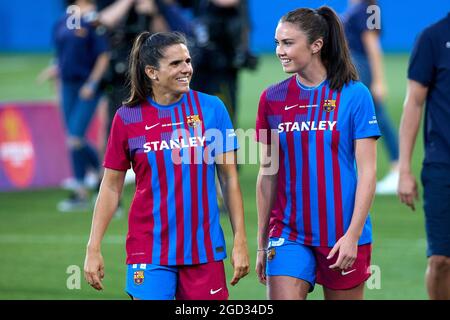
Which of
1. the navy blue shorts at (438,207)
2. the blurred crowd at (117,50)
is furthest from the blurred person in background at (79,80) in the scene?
the navy blue shorts at (438,207)

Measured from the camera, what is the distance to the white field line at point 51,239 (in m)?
10.7

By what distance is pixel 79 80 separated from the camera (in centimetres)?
1255

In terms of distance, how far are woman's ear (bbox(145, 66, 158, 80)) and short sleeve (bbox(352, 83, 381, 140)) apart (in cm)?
101

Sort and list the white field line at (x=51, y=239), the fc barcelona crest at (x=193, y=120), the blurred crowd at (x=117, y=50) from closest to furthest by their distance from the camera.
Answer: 1. the fc barcelona crest at (x=193, y=120)
2. the white field line at (x=51, y=239)
3. the blurred crowd at (x=117, y=50)

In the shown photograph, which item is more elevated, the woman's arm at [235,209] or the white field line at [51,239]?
the woman's arm at [235,209]

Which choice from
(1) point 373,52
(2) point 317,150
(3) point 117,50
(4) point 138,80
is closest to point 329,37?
(2) point 317,150

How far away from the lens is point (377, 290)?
8500mm

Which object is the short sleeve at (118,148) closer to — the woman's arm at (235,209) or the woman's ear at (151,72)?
the woman's ear at (151,72)

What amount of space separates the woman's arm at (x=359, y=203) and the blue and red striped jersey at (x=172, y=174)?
59cm

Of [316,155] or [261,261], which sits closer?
[316,155]

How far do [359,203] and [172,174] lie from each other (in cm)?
93

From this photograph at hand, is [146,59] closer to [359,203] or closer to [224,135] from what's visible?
[224,135]
